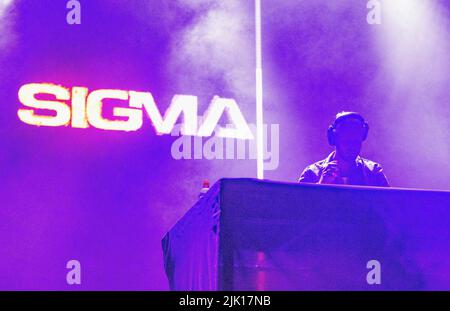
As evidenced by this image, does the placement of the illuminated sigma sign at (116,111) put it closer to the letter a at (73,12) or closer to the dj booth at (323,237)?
the letter a at (73,12)

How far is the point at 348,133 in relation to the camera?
10.6 feet

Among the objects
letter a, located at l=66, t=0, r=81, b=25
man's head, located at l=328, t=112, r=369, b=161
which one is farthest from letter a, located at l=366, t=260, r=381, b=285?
letter a, located at l=66, t=0, r=81, b=25

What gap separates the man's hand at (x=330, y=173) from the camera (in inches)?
121

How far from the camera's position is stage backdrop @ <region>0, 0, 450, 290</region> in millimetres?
4738

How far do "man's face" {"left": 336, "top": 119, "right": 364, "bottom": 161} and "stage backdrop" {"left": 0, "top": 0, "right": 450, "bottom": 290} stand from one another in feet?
6.52

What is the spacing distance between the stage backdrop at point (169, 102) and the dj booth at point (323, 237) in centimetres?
312

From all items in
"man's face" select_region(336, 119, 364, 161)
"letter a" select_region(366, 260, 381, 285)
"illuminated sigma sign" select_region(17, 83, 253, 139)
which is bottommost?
"letter a" select_region(366, 260, 381, 285)

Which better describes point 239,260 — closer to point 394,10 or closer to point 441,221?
point 441,221

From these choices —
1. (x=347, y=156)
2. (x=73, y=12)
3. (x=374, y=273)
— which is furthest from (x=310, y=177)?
(x=73, y=12)

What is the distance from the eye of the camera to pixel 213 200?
5.81ft

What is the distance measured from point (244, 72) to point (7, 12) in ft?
6.61

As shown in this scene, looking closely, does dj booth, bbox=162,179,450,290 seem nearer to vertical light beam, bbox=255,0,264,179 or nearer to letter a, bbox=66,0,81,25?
vertical light beam, bbox=255,0,264,179

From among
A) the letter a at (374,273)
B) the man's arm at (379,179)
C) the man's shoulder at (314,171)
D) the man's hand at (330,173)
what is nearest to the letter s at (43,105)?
the man's shoulder at (314,171)
